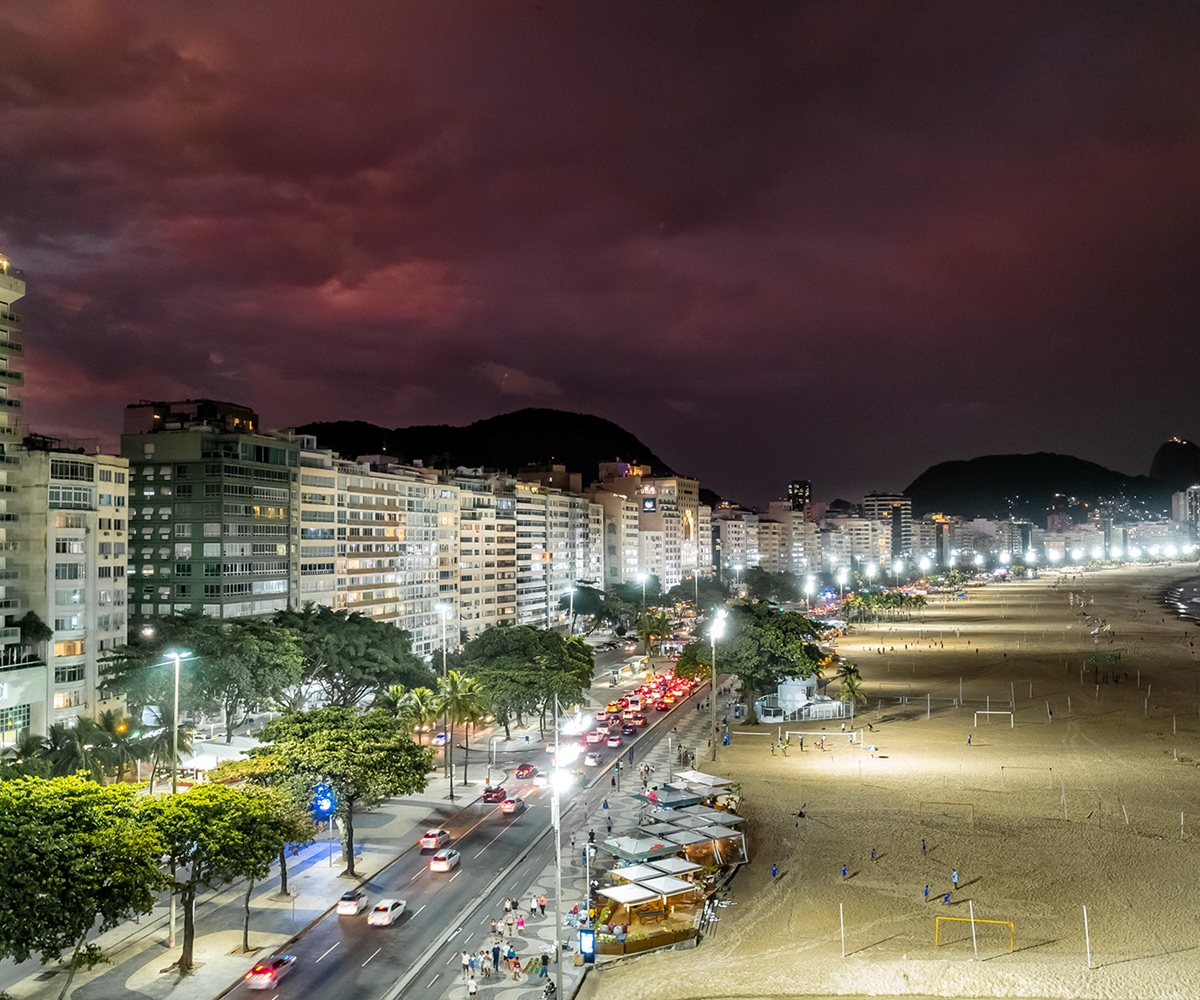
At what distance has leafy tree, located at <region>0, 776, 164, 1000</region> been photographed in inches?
993

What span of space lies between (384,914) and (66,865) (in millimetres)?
11762

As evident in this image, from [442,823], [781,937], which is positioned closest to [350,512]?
[442,823]

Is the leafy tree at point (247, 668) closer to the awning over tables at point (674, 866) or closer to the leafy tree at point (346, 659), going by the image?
the leafy tree at point (346, 659)

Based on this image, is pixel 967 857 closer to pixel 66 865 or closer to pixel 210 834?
pixel 210 834

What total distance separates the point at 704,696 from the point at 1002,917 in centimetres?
5849

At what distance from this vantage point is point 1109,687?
89812 mm

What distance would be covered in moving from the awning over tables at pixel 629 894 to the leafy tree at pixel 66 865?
15.4m

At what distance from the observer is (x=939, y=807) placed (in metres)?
49.4

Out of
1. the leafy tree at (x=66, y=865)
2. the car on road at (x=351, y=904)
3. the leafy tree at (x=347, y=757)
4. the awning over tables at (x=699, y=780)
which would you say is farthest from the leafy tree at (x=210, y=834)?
the awning over tables at (x=699, y=780)

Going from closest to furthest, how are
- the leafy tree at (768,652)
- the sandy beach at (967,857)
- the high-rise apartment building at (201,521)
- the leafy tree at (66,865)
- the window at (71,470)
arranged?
the leafy tree at (66,865)
the sandy beach at (967,857)
the window at (71,470)
the leafy tree at (768,652)
the high-rise apartment building at (201,521)

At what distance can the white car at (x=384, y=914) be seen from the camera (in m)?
34.3

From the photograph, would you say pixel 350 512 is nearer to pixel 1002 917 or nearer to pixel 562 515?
pixel 562 515

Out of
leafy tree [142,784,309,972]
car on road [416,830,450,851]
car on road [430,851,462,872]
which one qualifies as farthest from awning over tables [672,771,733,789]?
leafy tree [142,784,309,972]

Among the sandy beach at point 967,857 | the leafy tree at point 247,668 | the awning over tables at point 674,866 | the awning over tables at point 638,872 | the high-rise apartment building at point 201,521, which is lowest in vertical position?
the sandy beach at point 967,857
